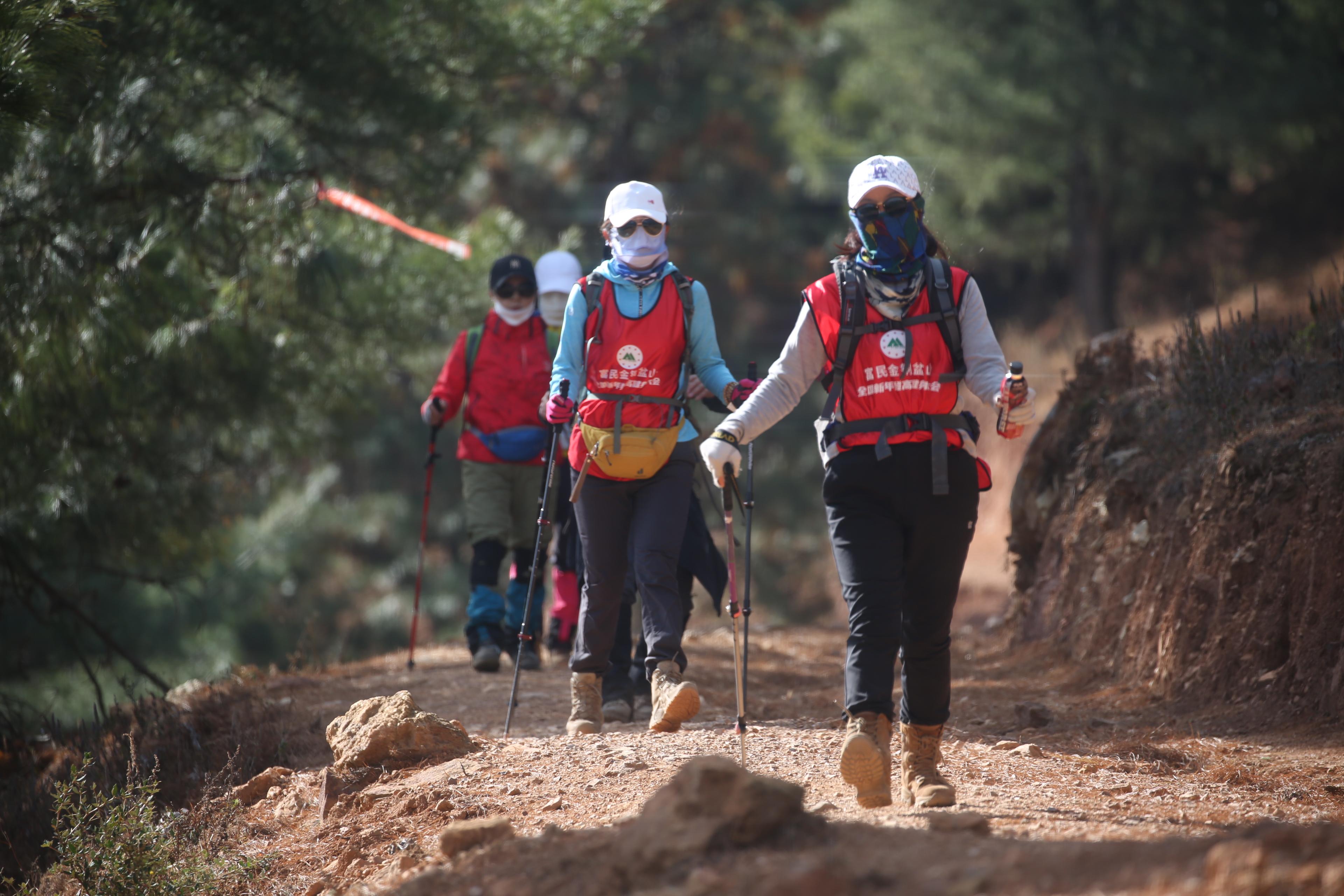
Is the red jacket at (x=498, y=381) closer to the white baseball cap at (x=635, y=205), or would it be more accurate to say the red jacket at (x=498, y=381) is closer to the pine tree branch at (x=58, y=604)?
the white baseball cap at (x=635, y=205)

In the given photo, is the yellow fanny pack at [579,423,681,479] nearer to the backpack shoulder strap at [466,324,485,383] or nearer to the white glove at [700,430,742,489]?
the white glove at [700,430,742,489]

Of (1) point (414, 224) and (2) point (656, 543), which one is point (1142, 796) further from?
(1) point (414, 224)

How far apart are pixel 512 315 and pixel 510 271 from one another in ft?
0.76

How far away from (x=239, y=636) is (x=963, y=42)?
1238 centimetres

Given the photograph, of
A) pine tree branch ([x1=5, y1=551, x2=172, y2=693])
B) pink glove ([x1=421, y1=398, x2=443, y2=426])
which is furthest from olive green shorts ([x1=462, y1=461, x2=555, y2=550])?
pine tree branch ([x1=5, y1=551, x2=172, y2=693])

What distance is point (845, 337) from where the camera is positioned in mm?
3930

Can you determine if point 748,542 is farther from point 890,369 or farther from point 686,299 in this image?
point 890,369

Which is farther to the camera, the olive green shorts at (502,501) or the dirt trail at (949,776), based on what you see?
→ the olive green shorts at (502,501)

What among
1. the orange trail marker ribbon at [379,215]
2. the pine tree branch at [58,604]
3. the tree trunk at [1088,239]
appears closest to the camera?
the pine tree branch at [58,604]

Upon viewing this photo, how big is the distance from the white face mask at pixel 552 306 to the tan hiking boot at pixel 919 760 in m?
3.74

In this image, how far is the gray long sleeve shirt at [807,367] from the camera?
12.9 ft

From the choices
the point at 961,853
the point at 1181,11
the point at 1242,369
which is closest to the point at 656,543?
the point at 961,853

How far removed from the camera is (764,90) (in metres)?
20.9

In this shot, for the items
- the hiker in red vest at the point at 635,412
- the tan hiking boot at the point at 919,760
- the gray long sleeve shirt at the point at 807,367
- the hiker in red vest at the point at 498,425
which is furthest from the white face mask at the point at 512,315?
the tan hiking boot at the point at 919,760
